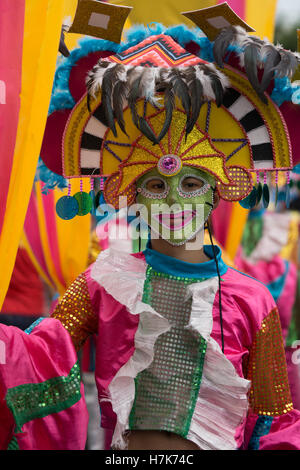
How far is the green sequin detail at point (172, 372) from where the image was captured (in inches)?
87.7

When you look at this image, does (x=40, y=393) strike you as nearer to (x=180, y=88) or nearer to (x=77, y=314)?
(x=77, y=314)

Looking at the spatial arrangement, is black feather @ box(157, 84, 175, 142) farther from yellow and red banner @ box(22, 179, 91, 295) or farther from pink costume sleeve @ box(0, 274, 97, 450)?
yellow and red banner @ box(22, 179, 91, 295)

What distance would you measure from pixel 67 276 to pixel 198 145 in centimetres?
252

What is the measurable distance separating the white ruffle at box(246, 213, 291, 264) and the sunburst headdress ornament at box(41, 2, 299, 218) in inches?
162

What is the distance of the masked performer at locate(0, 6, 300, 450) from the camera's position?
2189mm

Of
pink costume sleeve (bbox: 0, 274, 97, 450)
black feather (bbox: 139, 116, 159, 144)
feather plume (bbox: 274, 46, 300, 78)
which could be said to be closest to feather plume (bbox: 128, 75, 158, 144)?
black feather (bbox: 139, 116, 159, 144)

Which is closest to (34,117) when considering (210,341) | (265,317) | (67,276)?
(210,341)

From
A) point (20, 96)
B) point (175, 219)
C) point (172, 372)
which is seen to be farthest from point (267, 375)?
point (20, 96)

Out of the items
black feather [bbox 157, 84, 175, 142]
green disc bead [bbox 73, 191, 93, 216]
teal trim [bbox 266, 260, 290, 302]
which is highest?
black feather [bbox 157, 84, 175, 142]

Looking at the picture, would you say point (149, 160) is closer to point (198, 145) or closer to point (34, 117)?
point (198, 145)

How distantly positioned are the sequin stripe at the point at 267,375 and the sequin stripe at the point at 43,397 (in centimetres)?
72

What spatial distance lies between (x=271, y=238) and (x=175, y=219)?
4860 millimetres

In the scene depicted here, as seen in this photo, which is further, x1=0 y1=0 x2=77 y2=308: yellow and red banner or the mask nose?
the mask nose

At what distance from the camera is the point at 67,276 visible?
4645mm
